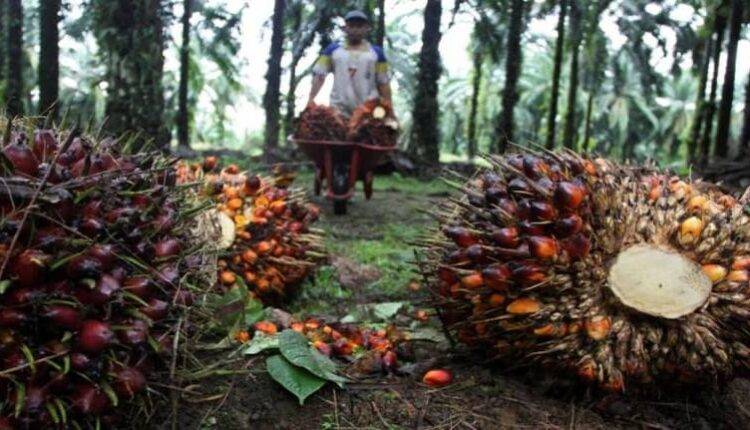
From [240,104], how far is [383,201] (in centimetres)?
3974

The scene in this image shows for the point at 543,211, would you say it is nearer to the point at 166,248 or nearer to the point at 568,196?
the point at 568,196

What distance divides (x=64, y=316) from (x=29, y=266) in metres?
0.13

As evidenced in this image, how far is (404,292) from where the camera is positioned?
4469 mm

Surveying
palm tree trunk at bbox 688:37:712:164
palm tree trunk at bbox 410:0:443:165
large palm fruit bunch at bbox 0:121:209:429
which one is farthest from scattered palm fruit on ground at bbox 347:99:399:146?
palm tree trunk at bbox 688:37:712:164

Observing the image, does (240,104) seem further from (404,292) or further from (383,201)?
(404,292)

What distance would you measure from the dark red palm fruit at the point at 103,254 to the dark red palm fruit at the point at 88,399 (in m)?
0.27

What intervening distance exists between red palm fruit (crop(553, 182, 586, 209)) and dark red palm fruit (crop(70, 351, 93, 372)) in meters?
1.47

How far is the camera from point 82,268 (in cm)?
170

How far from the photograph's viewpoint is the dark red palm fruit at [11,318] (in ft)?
5.33

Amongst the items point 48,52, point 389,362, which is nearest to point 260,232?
point 389,362

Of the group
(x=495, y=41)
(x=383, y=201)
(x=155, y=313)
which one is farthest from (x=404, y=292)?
(x=495, y=41)

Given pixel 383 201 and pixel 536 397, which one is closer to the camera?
pixel 536 397

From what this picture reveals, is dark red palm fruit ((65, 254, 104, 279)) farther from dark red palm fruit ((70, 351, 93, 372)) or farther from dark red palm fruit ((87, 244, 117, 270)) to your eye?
dark red palm fruit ((70, 351, 93, 372))

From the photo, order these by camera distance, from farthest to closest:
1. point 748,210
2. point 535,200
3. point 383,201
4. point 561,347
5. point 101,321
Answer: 1. point 383,201
2. point 748,210
3. point 535,200
4. point 561,347
5. point 101,321
